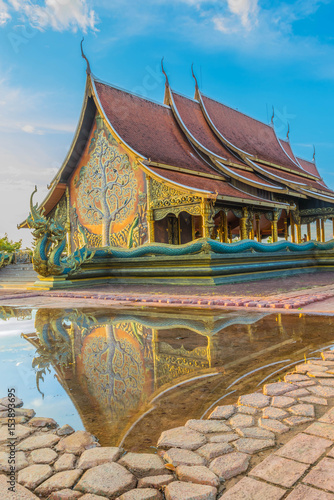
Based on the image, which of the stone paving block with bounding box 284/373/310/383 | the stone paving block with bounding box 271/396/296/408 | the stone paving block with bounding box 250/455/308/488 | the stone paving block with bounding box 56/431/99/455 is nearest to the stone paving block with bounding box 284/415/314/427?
the stone paving block with bounding box 271/396/296/408

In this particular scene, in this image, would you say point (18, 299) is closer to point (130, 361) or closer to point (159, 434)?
point (130, 361)

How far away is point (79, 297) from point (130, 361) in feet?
16.9

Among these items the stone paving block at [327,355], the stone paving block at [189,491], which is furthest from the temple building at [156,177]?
the stone paving block at [189,491]

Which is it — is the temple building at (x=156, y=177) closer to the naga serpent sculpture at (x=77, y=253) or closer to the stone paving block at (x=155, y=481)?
the naga serpent sculpture at (x=77, y=253)

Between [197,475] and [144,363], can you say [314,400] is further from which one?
[144,363]

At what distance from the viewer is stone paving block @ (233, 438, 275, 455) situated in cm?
174

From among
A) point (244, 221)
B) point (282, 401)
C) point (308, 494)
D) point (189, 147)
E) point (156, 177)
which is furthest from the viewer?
point (189, 147)

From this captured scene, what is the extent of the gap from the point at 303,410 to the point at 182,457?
29.3 inches

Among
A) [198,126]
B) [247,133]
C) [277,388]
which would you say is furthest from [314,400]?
[247,133]

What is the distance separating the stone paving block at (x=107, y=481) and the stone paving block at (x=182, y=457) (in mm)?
175

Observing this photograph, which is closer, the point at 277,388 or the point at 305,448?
the point at 305,448

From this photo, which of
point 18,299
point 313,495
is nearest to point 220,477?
point 313,495

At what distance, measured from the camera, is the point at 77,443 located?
6.10 feet

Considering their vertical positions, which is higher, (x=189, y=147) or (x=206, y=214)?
(x=189, y=147)
